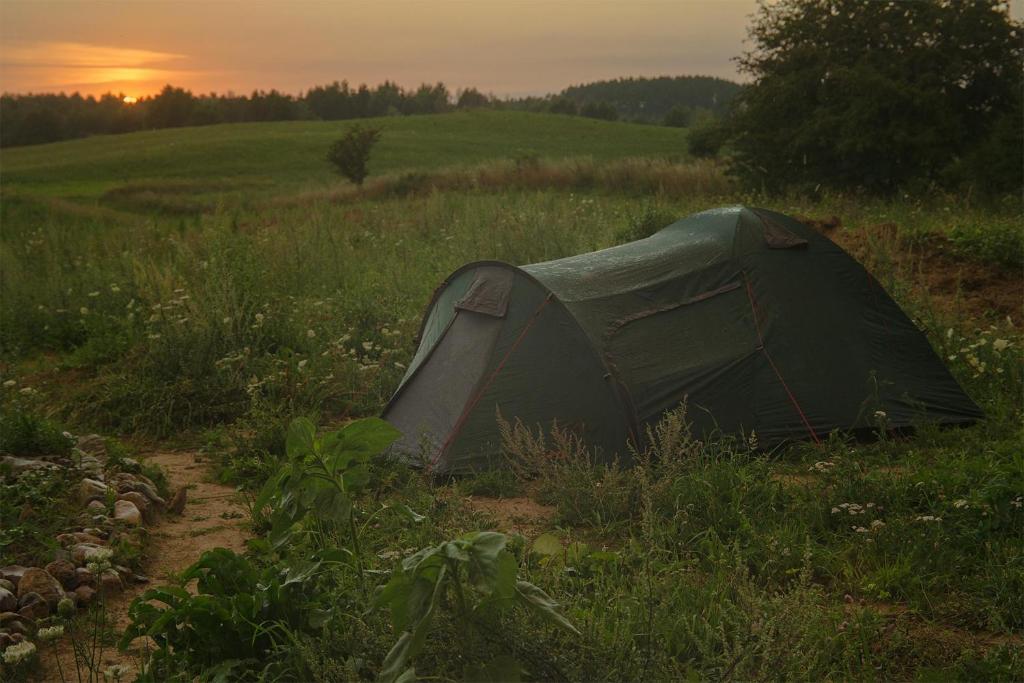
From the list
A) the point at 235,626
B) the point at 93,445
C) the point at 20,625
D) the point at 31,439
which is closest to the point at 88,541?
the point at 20,625

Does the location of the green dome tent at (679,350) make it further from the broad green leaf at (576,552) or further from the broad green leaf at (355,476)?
the broad green leaf at (355,476)

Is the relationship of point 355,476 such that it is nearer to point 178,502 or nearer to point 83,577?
point 83,577

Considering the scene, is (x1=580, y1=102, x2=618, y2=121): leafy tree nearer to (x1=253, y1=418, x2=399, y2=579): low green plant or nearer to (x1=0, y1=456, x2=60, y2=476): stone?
(x1=0, y1=456, x2=60, y2=476): stone

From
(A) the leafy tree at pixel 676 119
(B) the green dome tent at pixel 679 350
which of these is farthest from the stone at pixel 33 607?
(A) the leafy tree at pixel 676 119

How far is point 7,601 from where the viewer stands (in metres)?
4.31

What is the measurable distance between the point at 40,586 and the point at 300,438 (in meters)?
2.01

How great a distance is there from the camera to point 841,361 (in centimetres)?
663

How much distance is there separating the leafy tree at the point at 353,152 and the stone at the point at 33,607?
2528 centimetres

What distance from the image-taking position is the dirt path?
4.11m

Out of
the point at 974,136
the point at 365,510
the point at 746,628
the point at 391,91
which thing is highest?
the point at 391,91

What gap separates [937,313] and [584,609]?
21.1 feet

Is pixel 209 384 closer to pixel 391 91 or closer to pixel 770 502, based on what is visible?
pixel 770 502

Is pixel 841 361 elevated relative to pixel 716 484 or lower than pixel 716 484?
elevated

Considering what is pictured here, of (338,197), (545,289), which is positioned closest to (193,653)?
(545,289)
